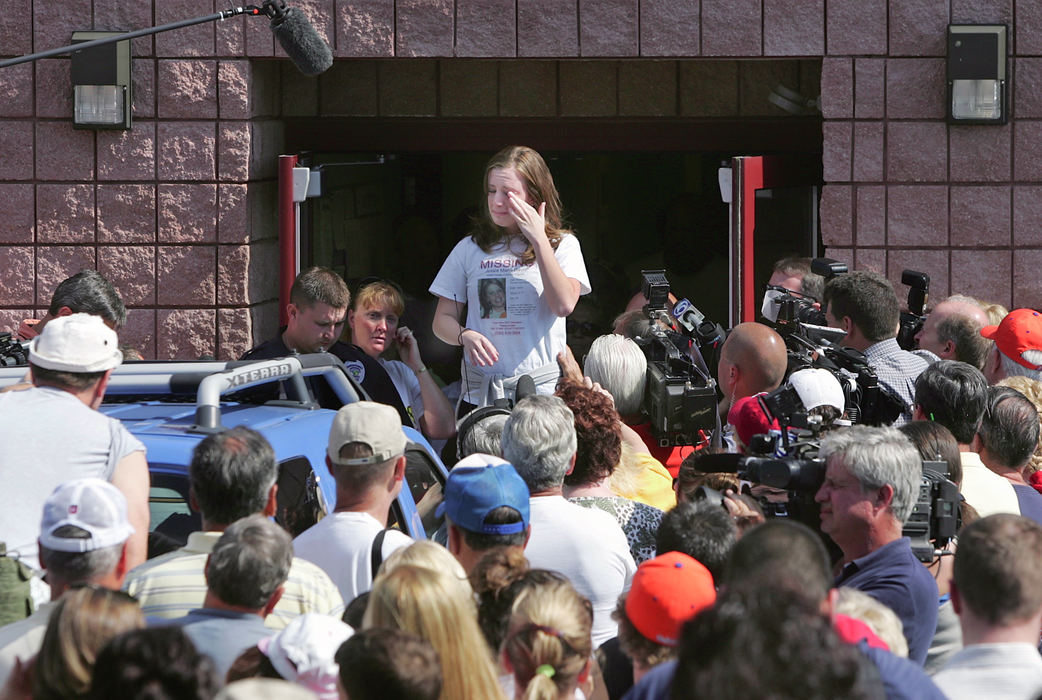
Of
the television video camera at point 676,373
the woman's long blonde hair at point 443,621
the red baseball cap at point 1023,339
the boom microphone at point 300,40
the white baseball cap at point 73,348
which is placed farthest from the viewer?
the boom microphone at point 300,40

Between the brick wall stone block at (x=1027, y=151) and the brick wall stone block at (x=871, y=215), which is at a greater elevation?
the brick wall stone block at (x=1027, y=151)

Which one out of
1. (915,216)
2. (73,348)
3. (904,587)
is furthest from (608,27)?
(904,587)

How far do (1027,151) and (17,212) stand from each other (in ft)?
17.8

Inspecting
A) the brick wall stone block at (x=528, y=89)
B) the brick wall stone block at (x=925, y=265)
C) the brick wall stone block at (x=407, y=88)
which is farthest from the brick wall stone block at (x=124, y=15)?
the brick wall stone block at (x=925, y=265)

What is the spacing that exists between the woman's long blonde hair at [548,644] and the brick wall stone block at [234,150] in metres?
5.07

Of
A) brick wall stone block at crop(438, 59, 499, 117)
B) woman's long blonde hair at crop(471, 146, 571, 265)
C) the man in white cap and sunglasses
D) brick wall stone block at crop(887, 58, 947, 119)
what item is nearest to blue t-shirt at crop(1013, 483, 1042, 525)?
woman's long blonde hair at crop(471, 146, 571, 265)

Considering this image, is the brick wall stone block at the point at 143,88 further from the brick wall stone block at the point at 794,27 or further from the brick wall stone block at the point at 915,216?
the brick wall stone block at the point at 915,216

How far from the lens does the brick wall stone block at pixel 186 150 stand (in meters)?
7.52

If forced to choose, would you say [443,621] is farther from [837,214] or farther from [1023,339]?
[837,214]

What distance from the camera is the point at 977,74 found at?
7.30 meters

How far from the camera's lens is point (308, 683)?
2.72 meters

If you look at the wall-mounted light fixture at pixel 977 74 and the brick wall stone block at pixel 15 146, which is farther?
the brick wall stone block at pixel 15 146

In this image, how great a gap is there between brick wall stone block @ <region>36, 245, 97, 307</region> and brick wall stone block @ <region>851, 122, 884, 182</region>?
416cm

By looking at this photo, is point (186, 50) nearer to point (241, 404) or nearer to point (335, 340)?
point (335, 340)
